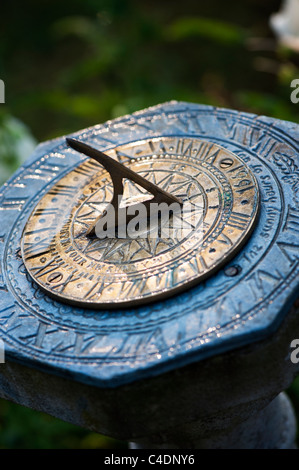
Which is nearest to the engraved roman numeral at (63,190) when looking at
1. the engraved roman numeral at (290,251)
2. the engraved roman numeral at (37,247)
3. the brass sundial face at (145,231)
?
the brass sundial face at (145,231)

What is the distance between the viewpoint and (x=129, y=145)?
2246 millimetres

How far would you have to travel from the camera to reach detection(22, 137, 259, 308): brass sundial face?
5.42 feet

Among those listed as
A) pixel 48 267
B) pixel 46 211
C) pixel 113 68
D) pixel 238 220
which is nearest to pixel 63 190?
pixel 46 211

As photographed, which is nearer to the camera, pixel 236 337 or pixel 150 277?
pixel 236 337

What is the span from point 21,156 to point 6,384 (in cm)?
232

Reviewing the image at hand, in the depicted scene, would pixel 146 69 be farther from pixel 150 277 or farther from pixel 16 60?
pixel 150 277

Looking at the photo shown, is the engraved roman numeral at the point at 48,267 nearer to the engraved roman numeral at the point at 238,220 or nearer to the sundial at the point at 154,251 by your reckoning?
the sundial at the point at 154,251

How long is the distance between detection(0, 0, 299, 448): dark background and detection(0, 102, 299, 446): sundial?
4.40 feet

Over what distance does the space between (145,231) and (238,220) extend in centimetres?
33

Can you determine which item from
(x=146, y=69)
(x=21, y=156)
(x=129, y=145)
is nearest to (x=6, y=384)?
(x=129, y=145)

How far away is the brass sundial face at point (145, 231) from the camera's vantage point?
1.65 m

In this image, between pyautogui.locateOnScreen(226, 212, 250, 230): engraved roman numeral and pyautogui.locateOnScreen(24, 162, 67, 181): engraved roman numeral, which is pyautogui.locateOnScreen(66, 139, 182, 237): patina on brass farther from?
pyautogui.locateOnScreen(24, 162, 67, 181): engraved roman numeral

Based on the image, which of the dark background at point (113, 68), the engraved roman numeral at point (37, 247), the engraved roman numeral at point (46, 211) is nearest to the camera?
the engraved roman numeral at point (37, 247)
